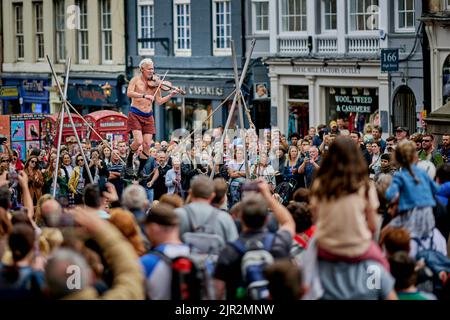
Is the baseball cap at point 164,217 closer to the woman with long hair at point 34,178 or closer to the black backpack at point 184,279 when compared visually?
the black backpack at point 184,279

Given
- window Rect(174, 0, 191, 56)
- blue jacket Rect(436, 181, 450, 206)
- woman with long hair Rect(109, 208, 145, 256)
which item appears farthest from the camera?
window Rect(174, 0, 191, 56)

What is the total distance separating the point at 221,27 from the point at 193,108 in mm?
2691

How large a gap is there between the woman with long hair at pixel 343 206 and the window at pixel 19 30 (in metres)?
39.3

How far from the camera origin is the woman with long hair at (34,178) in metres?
21.6

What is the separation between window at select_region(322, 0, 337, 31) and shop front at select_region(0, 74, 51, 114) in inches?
540

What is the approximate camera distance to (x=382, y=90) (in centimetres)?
3266

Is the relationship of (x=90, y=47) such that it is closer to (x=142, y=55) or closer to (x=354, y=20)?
(x=142, y=55)

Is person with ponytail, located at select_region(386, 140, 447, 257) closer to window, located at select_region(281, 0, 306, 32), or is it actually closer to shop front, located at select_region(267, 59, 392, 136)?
shop front, located at select_region(267, 59, 392, 136)

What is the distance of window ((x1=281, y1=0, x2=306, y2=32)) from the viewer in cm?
3569

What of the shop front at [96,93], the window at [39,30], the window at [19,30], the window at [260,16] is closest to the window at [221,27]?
the window at [260,16]

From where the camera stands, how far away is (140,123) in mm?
21625

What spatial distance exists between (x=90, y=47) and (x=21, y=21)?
498 cm

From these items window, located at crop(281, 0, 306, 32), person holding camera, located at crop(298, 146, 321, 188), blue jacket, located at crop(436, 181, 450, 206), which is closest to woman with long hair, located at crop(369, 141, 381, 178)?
person holding camera, located at crop(298, 146, 321, 188)

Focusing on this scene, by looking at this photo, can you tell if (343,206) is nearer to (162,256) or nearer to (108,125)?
(162,256)
